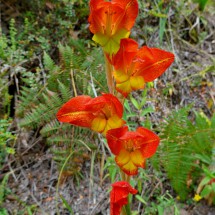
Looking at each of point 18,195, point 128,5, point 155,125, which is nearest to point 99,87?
point 155,125

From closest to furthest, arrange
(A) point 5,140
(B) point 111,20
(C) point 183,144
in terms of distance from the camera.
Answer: (B) point 111,20 < (C) point 183,144 < (A) point 5,140

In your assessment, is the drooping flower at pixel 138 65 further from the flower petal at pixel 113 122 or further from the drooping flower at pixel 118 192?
the drooping flower at pixel 118 192

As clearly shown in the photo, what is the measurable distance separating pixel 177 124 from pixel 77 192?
603 mm

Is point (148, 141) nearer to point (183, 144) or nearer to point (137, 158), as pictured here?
point (137, 158)

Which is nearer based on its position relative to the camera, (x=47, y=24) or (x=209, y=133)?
(x=209, y=133)

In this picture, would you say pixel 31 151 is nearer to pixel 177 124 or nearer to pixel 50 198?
pixel 50 198

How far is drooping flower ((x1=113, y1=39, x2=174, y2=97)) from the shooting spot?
40.8 inches

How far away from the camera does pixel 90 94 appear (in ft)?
5.87

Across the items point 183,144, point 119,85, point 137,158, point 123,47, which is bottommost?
point 183,144

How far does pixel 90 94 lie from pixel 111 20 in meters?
0.81

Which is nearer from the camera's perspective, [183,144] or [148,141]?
[148,141]

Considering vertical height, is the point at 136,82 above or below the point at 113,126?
above

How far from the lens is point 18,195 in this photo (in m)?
1.81

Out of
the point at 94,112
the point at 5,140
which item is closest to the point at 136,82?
the point at 94,112
